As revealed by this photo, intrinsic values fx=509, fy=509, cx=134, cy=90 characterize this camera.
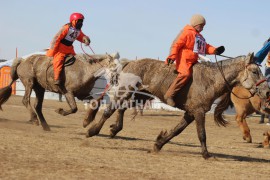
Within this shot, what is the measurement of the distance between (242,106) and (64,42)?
4644mm

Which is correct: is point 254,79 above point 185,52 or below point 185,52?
below

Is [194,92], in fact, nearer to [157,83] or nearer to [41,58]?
[157,83]

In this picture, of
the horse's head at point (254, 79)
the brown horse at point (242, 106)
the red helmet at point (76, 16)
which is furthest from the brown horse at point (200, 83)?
the brown horse at point (242, 106)

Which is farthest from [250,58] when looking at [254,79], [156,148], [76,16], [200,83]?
[76,16]

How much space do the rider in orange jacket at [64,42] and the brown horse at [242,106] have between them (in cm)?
397

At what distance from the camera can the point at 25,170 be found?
6.06m

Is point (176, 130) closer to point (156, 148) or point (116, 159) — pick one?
point (156, 148)

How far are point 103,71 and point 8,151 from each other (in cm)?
352

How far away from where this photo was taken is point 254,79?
814 cm

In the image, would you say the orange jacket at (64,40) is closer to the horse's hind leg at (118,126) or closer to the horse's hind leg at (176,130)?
the horse's hind leg at (118,126)

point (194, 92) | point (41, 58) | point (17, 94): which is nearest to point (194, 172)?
point (194, 92)

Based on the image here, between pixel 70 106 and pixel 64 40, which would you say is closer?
pixel 70 106

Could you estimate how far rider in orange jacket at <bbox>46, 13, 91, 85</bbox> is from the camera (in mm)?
10906

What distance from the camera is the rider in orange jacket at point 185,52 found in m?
8.32
